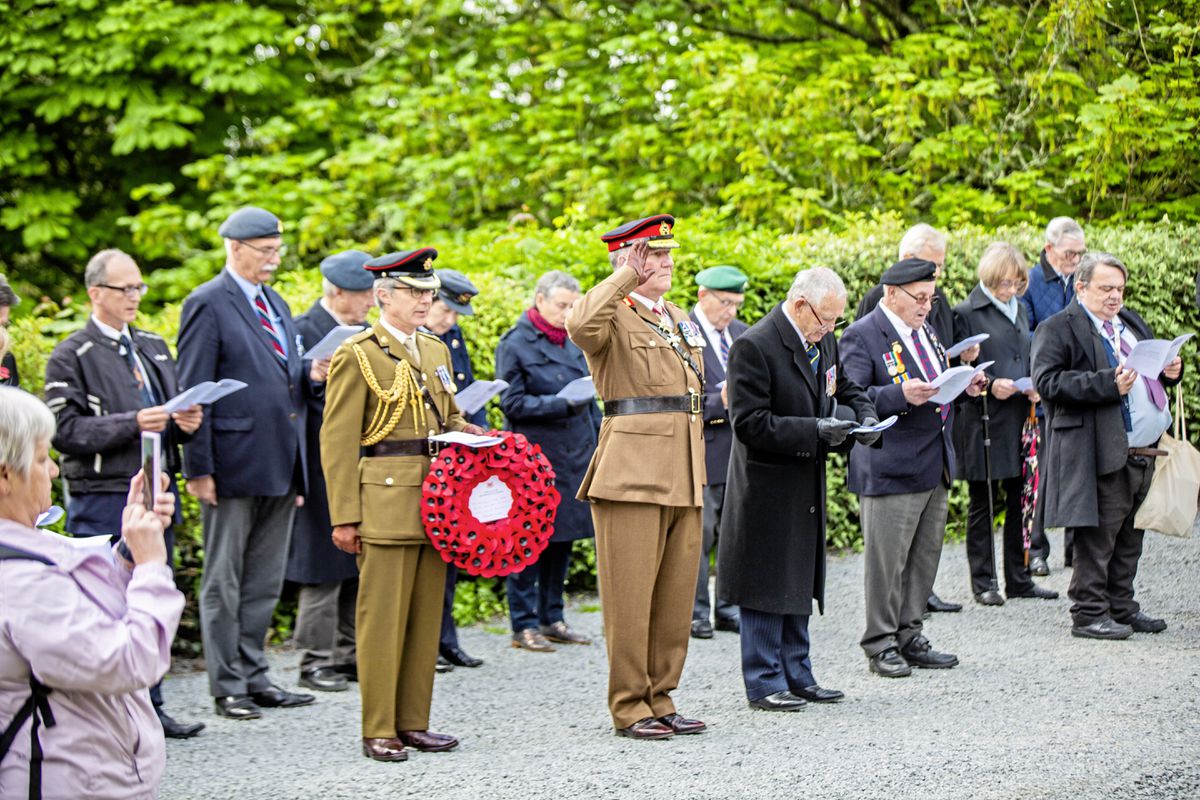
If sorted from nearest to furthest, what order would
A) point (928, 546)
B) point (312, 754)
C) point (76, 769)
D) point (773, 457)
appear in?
1. point (76, 769)
2. point (312, 754)
3. point (773, 457)
4. point (928, 546)

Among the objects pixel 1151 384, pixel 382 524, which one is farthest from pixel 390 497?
pixel 1151 384

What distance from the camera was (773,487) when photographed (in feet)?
23.2

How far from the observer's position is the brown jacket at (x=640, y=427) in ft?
21.4

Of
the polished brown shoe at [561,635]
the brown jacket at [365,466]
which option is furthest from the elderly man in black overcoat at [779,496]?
the polished brown shoe at [561,635]

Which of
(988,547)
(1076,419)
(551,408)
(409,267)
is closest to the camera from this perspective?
(409,267)

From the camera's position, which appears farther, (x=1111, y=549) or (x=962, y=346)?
(x=1111, y=549)

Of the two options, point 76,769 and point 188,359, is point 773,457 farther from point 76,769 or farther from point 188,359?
point 76,769

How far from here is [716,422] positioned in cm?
924

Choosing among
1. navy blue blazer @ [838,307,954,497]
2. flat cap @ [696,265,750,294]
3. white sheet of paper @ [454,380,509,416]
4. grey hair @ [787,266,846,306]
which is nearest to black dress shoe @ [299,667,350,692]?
white sheet of paper @ [454,380,509,416]

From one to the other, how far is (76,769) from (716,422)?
245 inches

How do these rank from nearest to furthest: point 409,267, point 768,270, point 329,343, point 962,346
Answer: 1. point 409,267
2. point 329,343
3. point 962,346
4. point 768,270

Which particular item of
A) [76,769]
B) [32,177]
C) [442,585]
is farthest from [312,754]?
[32,177]

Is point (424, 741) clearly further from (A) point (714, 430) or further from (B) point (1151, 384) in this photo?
(B) point (1151, 384)

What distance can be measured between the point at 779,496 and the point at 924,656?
1548 millimetres
